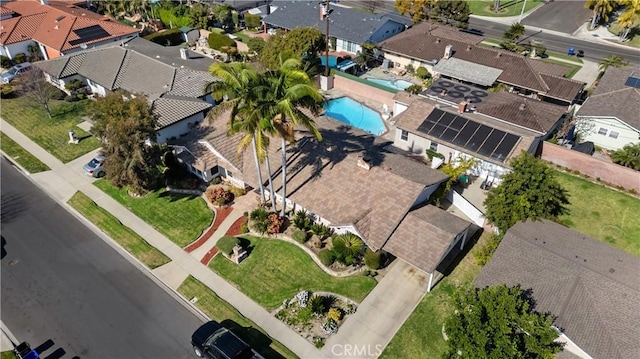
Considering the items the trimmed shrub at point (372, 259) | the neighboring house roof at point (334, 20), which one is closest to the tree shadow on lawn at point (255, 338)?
the trimmed shrub at point (372, 259)

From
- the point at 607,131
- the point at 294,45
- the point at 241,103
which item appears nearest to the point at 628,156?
the point at 607,131

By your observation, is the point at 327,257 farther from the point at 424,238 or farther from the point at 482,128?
the point at 482,128

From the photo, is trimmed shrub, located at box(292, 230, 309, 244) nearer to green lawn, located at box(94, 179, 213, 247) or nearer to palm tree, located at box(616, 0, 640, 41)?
green lawn, located at box(94, 179, 213, 247)

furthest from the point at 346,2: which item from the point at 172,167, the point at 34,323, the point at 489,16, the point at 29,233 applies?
the point at 34,323

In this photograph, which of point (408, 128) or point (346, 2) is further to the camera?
point (346, 2)

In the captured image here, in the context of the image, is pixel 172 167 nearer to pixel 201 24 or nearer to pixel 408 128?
pixel 408 128

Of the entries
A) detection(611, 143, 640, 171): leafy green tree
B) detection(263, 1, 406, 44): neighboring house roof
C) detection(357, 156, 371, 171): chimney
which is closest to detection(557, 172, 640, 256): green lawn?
detection(611, 143, 640, 171): leafy green tree

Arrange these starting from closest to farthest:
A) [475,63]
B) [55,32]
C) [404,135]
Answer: [404,135] → [475,63] → [55,32]
